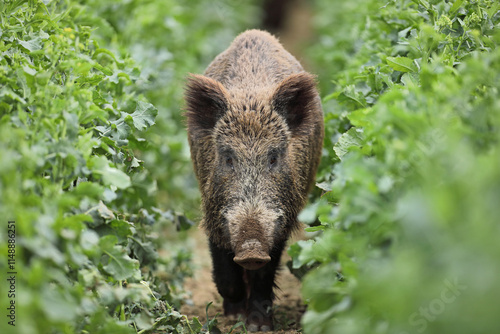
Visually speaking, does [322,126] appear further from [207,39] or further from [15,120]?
[207,39]

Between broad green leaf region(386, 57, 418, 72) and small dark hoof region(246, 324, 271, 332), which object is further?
small dark hoof region(246, 324, 271, 332)

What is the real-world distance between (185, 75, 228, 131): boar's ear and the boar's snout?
1346 millimetres

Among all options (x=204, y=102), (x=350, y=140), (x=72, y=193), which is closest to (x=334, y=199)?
(x=350, y=140)

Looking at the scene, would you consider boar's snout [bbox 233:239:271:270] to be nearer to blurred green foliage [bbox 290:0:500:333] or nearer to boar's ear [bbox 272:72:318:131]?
blurred green foliage [bbox 290:0:500:333]

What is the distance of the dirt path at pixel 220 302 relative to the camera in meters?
4.99

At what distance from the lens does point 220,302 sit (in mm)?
5828

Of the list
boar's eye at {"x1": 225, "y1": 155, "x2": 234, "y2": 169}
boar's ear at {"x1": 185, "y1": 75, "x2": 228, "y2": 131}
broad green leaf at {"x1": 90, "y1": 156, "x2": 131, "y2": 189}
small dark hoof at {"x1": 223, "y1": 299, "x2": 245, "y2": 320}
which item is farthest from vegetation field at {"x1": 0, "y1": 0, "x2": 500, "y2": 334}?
boar's eye at {"x1": 225, "y1": 155, "x2": 234, "y2": 169}

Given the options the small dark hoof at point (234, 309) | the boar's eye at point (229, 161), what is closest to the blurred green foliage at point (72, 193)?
the small dark hoof at point (234, 309)

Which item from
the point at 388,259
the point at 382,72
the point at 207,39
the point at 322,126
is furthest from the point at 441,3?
the point at 207,39

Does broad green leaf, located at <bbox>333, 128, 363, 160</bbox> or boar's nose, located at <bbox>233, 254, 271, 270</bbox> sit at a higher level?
broad green leaf, located at <bbox>333, 128, 363, 160</bbox>

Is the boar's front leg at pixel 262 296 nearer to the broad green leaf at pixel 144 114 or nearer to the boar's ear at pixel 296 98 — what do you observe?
the boar's ear at pixel 296 98

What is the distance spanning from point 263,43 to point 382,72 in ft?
4.69

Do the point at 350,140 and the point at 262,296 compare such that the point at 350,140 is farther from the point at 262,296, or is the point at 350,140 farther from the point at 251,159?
the point at 262,296

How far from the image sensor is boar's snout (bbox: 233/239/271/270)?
401 centimetres
